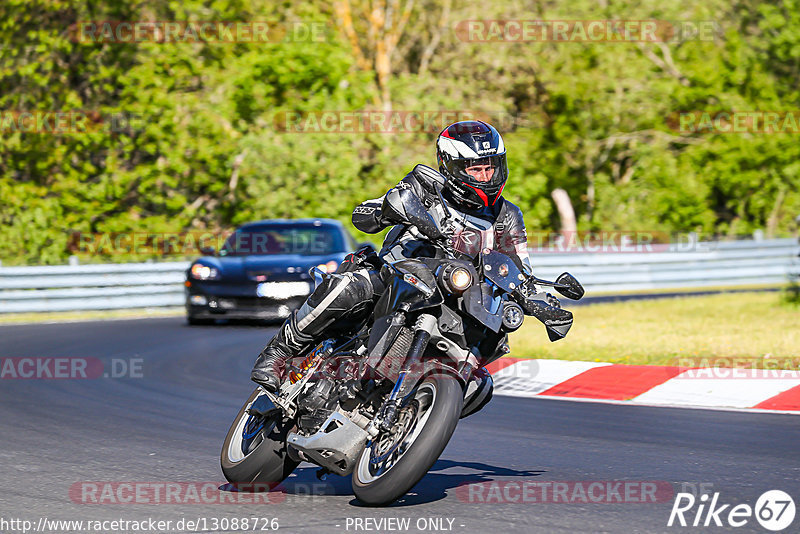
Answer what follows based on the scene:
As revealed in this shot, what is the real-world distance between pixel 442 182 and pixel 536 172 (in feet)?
109

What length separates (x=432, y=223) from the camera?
5.88 meters

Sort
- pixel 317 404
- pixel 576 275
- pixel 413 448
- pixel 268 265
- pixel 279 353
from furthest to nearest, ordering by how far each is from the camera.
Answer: pixel 576 275 < pixel 268 265 < pixel 279 353 < pixel 317 404 < pixel 413 448

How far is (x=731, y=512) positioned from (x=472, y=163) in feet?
6.60

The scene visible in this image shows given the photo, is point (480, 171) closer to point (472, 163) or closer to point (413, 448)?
point (472, 163)

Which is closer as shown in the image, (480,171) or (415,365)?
(415,365)

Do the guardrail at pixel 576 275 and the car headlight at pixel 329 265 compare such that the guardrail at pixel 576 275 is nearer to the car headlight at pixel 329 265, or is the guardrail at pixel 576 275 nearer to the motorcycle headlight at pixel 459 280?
the car headlight at pixel 329 265

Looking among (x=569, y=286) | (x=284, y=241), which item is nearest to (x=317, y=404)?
(x=569, y=286)

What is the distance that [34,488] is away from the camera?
667 centimetres

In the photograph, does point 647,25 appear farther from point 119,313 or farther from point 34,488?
point 34,488

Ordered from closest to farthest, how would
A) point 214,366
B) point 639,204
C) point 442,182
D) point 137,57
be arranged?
point 442,182, point 214,366, point 137,57, point 639,204

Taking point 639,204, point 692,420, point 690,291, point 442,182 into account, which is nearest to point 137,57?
point 690,291

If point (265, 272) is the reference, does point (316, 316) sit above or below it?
above

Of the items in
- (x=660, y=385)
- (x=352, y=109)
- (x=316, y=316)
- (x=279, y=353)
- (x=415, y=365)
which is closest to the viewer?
(x=415, y=365)

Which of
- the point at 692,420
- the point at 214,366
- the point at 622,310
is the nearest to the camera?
the point at 692,420
